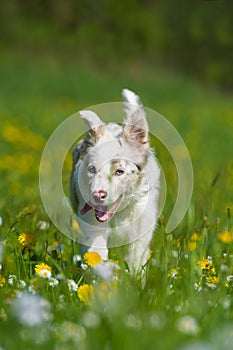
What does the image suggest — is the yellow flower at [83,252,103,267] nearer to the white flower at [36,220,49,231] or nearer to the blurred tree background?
the white flower at [36,220,49,231]

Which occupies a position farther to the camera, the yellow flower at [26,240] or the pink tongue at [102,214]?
the yellow flower at [26,240]

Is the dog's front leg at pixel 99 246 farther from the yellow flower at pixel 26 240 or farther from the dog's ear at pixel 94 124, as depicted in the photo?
the dog's ear at pixel 94 124

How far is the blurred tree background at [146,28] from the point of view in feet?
92.4

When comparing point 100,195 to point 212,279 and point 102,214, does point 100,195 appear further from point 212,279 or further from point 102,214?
point 212,279

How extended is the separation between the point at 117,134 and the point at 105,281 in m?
0.98

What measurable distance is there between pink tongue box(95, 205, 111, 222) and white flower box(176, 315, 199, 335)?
41.3 inches

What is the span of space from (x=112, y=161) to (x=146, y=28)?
92.2 ft

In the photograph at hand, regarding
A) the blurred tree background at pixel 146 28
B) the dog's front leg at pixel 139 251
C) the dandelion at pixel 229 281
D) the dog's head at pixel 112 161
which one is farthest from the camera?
the blurred tree background at pixel 146 28

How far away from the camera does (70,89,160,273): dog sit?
3.09 metres

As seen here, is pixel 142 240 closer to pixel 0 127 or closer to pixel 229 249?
pixel 229 249

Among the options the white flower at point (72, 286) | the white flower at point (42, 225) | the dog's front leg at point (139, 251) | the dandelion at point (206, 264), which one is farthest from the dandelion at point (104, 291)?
the white flower at point (42, 225)

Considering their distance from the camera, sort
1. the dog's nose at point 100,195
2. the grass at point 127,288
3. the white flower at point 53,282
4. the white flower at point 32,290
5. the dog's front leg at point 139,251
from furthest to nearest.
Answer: the dog's front leg at point 139,251, the dog's nose at point 100,195, the white flower at point 53,282, the white flower at point 32,290, the grass at point 127,288

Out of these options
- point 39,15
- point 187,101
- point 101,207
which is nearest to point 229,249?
point 101,207

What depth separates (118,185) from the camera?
3.11 metres
